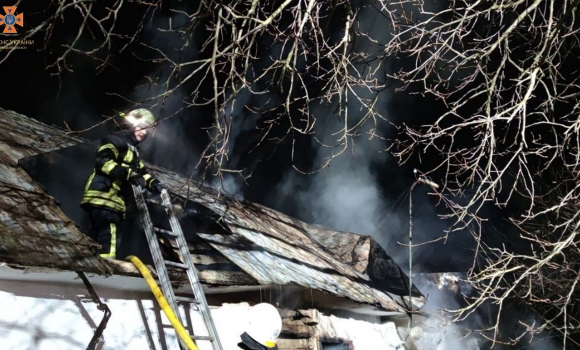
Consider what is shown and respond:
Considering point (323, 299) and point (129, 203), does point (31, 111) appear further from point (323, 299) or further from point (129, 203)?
point (323, 299)

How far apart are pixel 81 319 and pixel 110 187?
1.36m

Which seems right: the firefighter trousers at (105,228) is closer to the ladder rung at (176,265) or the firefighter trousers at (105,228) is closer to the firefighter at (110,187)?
the firefighter at (110,187)

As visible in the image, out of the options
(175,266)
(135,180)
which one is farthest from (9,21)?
(175,266)

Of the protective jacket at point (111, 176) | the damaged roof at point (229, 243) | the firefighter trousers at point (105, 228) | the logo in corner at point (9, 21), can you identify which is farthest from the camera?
the logo in corner at point (9, 21)

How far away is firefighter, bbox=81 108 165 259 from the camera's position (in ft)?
15.6

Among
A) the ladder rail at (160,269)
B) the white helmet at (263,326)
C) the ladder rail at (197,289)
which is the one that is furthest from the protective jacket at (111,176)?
the white helmet at (263,326)

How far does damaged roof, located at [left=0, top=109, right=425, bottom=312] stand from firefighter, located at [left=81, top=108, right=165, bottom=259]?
526 millimetres

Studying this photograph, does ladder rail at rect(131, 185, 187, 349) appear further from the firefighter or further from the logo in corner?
the logo in corner

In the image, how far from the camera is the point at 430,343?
1030cm

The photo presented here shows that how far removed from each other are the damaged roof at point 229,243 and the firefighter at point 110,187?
1.72ft

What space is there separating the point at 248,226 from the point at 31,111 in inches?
165

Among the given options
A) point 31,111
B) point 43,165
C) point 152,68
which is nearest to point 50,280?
point 43,165

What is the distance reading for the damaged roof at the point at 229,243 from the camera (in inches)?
140

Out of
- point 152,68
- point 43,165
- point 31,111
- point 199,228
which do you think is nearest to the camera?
point 43,165
